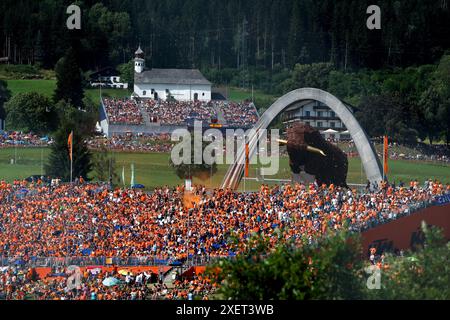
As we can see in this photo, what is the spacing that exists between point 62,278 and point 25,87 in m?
53.2

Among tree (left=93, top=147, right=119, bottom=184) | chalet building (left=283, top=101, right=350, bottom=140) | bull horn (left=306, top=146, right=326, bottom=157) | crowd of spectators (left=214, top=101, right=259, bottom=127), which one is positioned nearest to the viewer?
bull horn (left=306, top=146, right=326, bottom=157)

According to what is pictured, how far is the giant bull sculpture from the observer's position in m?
47.6

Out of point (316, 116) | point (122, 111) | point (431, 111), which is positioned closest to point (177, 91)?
point (122, 111)

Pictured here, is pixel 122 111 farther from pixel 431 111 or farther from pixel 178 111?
pixel 431 111

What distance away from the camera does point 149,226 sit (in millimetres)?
40250

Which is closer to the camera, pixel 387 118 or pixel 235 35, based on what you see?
pixel 387 118

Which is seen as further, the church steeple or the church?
the church steeple

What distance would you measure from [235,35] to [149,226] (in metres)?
59.7

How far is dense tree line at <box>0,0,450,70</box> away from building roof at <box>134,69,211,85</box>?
7063 mm

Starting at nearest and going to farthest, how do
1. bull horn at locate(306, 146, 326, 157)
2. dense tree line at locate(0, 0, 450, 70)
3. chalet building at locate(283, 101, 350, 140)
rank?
bull horn at locate(306, 146, 326, 157) < chalet building at locate(283, 101, 350, 140) < dense tree line at locate(0, 0, 450, 70)

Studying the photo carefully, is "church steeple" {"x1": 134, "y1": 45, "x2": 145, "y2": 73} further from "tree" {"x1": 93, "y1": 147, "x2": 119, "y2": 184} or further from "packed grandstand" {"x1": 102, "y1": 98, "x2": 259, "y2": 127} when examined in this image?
"tree" {"x1": 93, "y1": 147, "x2": 119, "y2": 184}

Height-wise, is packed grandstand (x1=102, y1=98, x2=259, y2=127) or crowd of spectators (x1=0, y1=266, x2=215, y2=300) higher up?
packed grandstand (x1=102, y1=98, x2=259, y2=127)

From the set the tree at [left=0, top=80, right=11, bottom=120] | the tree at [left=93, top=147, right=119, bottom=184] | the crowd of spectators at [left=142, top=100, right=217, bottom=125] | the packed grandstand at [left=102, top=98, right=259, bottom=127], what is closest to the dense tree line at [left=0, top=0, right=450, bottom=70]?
the tree at [left=0, top=80, right=11, bottom=120]
